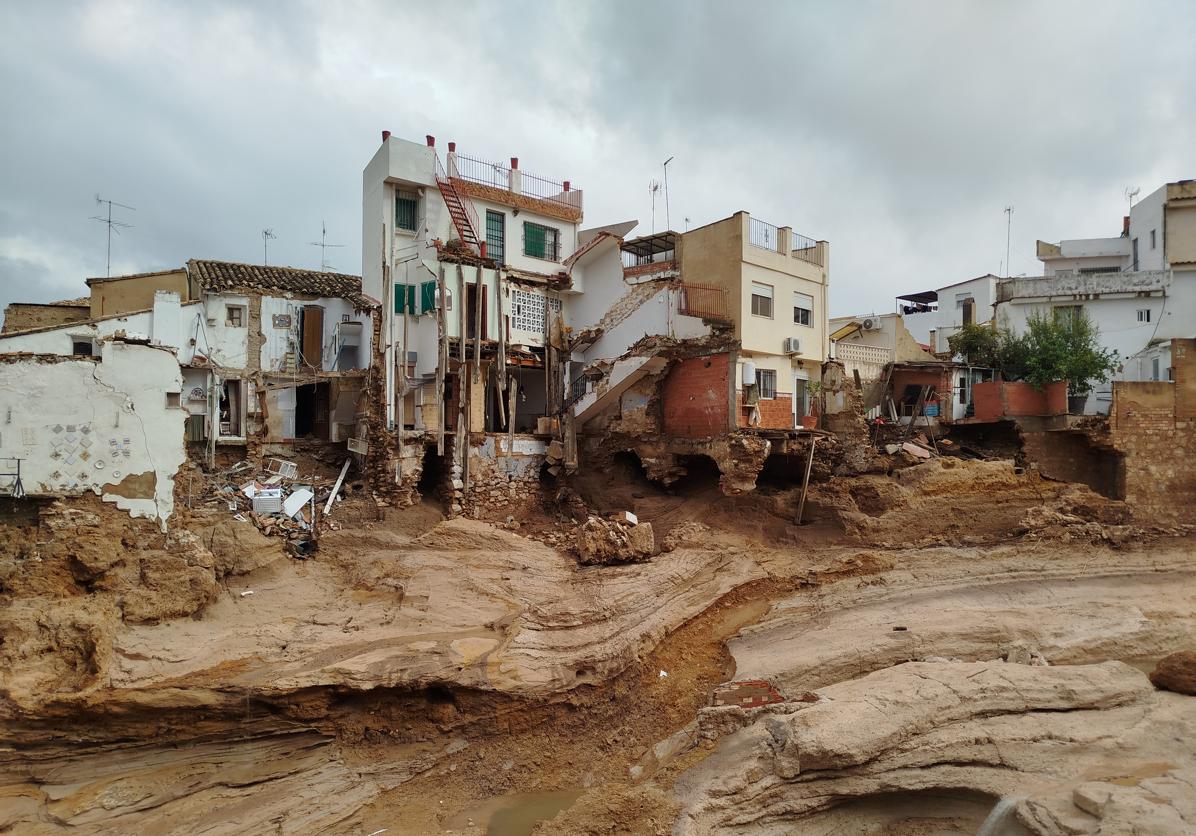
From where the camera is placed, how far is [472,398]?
21938 millimetres

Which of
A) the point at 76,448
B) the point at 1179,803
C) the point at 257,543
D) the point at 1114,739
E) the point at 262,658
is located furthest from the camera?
the point at 257,543

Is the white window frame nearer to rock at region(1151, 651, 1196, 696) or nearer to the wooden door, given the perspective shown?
rock at region(1151, 651, 1196, 696)

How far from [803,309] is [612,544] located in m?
11.5

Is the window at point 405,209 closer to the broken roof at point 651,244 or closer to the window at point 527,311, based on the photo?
the window at point 527,311

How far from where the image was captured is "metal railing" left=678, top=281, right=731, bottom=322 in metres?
22.4

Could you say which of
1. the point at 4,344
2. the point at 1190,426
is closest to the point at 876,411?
the point at 1190,426

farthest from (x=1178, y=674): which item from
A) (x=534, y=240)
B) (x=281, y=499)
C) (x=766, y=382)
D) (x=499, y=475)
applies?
(x=534, y=240)

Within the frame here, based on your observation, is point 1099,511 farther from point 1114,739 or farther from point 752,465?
point 1114,739

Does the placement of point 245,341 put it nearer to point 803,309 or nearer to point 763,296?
point 763,296

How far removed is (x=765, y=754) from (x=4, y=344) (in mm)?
23581

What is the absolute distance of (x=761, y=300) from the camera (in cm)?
2281

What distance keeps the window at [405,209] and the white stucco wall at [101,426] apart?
10.0 metres

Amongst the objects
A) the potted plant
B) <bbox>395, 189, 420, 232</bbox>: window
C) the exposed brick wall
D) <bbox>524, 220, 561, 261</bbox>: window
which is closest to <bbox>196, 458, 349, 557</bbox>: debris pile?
<bbox>395, 189, 420, 232</bbox>: window

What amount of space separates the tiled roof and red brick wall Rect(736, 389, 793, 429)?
12535 mm
